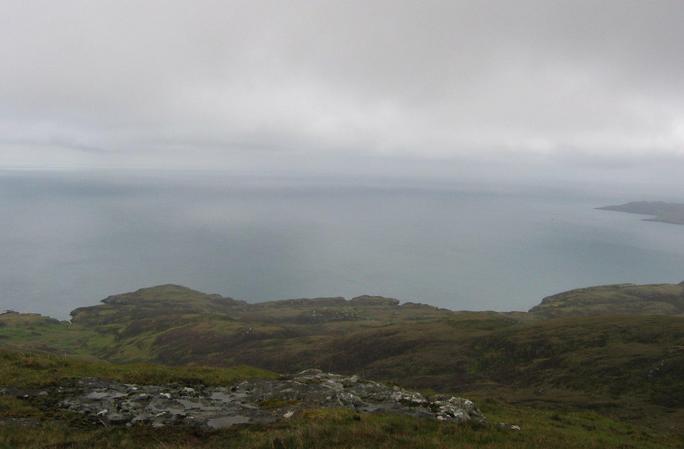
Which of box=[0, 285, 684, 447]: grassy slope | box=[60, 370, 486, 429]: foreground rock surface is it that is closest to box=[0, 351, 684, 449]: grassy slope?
box=[60, 370, 486, 429]: foreground rock surface

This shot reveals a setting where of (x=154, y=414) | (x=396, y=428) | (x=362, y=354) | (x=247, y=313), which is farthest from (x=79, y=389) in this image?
(x=247, y=313)

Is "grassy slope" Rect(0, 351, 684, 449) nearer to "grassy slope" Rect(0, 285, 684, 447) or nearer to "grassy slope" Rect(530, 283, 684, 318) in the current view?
"grassy slope" Rect(0, 285, 684, 447)

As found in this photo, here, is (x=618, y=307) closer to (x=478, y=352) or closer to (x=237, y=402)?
(x=478, y=352)

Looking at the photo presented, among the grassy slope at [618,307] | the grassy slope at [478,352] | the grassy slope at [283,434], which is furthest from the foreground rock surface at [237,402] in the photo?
the grassy slope at [618,307]

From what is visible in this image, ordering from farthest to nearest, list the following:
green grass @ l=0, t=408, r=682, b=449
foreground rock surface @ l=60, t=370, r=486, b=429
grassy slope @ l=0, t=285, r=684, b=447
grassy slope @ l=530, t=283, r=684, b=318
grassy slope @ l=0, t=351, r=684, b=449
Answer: grassy slope @ l=530, t=283, r=684, b=318 < grassy slope @ l=0, t=285, r=684, b=447 < foreground rock surface @ l=60, t=370, r=486, b=429 < grassy slope @ l=0, t=351, r=684, b=449 < green grass @ l=0, t=408, r=682, b=449

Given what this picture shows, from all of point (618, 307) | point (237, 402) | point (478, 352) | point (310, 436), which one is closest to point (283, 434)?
point (310, 436)

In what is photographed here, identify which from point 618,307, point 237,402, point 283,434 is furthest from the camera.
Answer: point 618,307

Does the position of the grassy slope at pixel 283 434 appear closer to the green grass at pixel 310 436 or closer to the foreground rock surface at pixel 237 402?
the green grass at pixel 310 436

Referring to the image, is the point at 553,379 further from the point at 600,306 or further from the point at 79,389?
the point at 600,306
